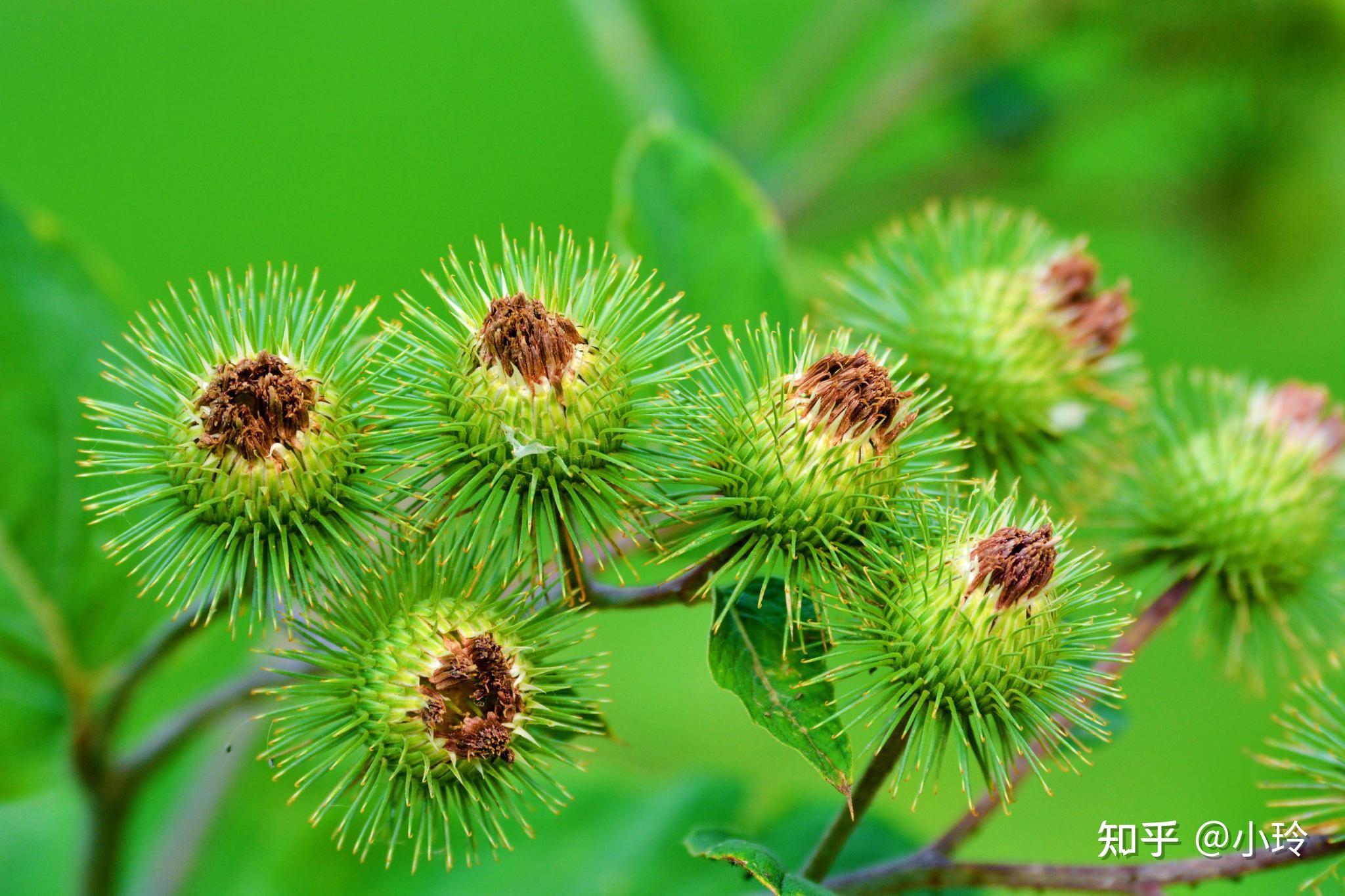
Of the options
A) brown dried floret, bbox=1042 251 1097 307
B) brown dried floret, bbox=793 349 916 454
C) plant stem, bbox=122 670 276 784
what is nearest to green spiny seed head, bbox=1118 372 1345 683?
brown dried floret, bbox=1042 251 1097 307

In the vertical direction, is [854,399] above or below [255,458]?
Result: above

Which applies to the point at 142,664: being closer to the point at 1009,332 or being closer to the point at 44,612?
the point at 44,612

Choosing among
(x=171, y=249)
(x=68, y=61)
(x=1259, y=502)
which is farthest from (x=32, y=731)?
(x=68, y=61)

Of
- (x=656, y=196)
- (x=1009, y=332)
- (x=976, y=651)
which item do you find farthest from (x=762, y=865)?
(x=656, y=196)

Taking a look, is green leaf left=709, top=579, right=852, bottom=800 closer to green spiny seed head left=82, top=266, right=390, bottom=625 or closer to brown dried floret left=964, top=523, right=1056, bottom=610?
brown dried floret left=964, top=523, right=1056, bottom=610

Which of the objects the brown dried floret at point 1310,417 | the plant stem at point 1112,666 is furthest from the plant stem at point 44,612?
the brown dried floret at point 1310,417

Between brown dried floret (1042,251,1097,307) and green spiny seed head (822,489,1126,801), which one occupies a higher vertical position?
brown dried floret (1042,251,1097,307)

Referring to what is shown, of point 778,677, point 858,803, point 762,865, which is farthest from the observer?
point 858,803
